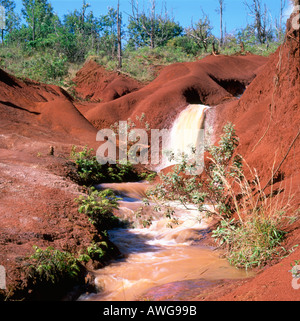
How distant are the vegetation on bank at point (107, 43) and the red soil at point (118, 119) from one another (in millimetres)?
2495

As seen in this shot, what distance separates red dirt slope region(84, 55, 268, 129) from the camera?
50.6 ft

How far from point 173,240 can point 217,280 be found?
6.84ft

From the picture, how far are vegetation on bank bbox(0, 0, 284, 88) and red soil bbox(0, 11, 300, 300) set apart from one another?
8.18ft

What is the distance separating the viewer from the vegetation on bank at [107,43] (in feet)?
78.7

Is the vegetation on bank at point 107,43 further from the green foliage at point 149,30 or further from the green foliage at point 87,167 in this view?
the green foliage at point 87,167

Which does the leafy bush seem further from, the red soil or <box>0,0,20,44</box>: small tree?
<box>0,0,20,44</box>: small tree

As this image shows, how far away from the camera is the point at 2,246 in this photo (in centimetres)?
414


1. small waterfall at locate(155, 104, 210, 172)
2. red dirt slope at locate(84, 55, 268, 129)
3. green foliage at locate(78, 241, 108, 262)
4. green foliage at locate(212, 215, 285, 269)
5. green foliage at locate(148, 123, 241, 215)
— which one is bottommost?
green foliage at locate(78, 241, 108, 262)

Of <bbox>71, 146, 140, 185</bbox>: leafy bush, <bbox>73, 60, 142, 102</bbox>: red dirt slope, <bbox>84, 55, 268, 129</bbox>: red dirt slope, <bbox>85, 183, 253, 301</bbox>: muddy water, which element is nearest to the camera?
<bbox>85, 183, 253, 301</bbox>: muddy water

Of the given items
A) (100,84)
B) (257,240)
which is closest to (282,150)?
(257,240)

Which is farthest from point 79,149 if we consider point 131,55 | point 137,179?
point 131,55

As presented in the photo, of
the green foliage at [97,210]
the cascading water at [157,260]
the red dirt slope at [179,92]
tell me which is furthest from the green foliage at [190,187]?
the red dirt slope at [179,92]

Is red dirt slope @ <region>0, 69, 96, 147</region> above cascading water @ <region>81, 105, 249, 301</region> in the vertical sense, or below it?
above

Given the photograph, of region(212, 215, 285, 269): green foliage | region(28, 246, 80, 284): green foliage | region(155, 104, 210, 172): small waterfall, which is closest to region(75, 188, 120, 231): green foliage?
region(28, 246, 80, 284): green foliage
